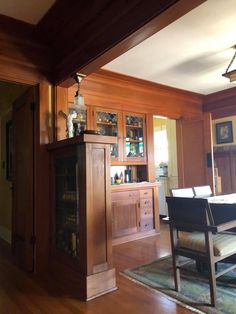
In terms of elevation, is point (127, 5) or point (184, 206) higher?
point (127, 5)

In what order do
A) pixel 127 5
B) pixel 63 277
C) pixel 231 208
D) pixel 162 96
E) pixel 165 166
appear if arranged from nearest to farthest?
1. pixel 127 5
2. pixel 231 208
3. pixel 63 277
4. pixel 162 96
5. pixel 165 166

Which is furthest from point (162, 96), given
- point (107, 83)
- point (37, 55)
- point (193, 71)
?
point (37, 55)

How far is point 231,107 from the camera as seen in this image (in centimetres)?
492

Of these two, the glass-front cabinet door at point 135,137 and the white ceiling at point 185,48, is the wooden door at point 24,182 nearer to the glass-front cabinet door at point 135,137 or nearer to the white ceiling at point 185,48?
the white ceiling at point 185,48

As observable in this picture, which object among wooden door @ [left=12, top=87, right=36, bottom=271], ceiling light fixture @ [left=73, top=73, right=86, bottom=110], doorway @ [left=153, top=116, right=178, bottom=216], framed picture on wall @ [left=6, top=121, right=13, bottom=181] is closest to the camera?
ceiling light fixture @ [left=73, top=73, right=86, bottom=110]

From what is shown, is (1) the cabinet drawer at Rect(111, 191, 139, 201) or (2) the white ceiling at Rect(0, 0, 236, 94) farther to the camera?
(1) the cabinet drawer at Rect(111, 191, 139, 201)

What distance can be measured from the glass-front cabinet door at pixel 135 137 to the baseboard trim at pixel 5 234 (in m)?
2.29

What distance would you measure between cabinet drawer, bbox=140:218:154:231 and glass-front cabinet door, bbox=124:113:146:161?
1.03 m

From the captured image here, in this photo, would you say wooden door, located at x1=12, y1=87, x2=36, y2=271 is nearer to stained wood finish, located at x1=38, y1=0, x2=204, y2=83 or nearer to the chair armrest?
stained wood finish, located at x1=38, y1=0, x2=204, y2=83

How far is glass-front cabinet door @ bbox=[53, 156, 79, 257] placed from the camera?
A: 257 centimetres

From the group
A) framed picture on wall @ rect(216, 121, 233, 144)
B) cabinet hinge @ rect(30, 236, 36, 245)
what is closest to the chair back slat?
cabinet hinge @ rect(30, 236, 36, 245)

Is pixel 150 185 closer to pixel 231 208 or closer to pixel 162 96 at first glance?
pixel 162 96

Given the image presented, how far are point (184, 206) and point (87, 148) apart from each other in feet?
3.26

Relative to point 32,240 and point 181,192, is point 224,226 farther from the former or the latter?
point 32,240
